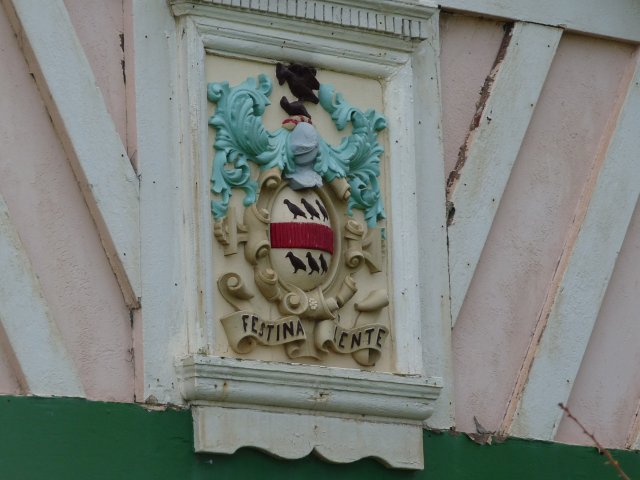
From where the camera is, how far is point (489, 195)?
31.6 ft

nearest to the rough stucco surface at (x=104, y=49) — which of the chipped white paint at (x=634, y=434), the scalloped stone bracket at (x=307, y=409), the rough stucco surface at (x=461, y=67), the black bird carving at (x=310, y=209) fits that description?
the black bird carving at (x=310, y=209)

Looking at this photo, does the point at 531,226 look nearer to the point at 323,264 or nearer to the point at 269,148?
the point at 323,264

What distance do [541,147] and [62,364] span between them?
2634mm

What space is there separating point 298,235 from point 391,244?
20.8 inches

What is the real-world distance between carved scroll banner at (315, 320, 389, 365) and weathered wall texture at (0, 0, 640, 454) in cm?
49

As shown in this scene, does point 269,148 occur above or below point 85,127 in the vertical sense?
below

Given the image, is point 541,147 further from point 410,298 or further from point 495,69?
point 410,298

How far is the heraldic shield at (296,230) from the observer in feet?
29.1

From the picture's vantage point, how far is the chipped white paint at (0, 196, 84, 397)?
27.4 ft

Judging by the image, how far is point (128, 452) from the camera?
845 centimetres

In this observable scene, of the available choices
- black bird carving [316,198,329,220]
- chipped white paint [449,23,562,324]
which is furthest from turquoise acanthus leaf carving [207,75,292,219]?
chipped white paint [449,23,562,324]

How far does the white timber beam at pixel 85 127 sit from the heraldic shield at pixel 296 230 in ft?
1.25

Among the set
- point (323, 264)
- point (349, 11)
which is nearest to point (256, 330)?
point (323, 264)

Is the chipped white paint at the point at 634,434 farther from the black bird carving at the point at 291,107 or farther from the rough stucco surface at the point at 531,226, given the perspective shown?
the black bird carving at the point at 291,107
